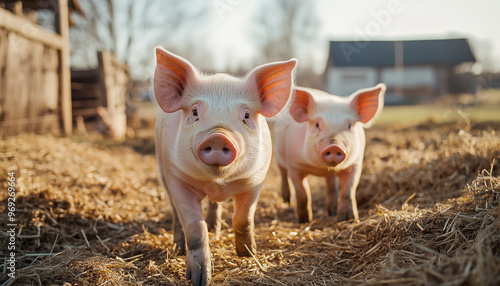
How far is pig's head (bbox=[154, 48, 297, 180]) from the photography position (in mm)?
2380

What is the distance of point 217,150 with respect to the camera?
2309mm

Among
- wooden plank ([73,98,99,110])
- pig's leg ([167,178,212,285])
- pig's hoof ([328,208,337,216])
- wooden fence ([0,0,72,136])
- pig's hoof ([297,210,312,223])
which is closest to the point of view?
pig's leg ([167,178,212,285])

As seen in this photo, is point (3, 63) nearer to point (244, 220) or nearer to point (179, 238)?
point (179, 238)

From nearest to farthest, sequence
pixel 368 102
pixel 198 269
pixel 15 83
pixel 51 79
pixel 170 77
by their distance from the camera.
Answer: pixel 198 269 < pixel 170 77 < pixel 368 102 < pixel 15 83 < pixel 51 79

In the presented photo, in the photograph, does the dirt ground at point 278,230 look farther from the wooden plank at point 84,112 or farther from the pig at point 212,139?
the wooden plank at point 84,112

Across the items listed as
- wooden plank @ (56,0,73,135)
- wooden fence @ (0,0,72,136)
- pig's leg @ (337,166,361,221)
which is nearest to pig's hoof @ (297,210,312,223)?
pig's leg @ (337,166,361,221)

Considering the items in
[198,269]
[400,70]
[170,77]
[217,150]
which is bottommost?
[198,269]

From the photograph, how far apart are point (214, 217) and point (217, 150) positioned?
167cm

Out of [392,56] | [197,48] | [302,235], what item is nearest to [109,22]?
[197,48]

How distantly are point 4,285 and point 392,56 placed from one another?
103 feet

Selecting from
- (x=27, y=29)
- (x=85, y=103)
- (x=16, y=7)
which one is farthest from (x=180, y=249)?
(x=85, y=103)

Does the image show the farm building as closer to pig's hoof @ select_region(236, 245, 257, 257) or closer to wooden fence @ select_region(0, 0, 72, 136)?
wooden fence @ select_region(0, 0, 72, 136)

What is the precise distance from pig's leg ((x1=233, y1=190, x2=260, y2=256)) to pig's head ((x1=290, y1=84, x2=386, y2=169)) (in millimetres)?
922

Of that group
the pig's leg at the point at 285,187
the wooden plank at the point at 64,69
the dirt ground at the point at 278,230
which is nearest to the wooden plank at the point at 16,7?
the wooden plank at the point at 64,69
